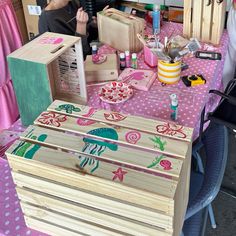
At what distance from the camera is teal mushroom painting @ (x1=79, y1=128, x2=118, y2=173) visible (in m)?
0.81

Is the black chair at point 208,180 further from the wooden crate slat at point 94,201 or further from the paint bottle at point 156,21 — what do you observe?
the paint bottle at point 156,21

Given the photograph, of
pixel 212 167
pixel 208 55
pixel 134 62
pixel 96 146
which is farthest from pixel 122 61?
pixel 96 146

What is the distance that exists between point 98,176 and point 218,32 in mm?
1454

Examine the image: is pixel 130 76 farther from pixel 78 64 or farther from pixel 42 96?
pixel 42 96

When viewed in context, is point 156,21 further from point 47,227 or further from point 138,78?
point 47,227

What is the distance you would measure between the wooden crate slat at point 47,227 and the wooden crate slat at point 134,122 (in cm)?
29

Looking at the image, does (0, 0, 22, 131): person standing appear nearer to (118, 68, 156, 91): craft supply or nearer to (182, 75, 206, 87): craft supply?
(118, 68, 156, 91): craft supply

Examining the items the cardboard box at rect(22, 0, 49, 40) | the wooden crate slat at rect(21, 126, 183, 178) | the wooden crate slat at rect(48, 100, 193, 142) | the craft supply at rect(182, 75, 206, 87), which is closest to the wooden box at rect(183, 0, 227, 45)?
the craft supply at rect(182, 75, 206, 87)

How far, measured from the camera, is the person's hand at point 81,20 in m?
1.99

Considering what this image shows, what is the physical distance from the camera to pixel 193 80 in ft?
5.51

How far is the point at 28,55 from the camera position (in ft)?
4.16

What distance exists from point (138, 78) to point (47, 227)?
91cm

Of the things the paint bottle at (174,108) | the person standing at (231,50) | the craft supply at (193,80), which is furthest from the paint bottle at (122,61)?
the person standing at (231,50)

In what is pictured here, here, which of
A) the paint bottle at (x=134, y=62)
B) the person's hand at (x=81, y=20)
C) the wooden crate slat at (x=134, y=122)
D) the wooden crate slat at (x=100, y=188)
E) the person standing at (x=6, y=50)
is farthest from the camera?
the person standing at (x=6, y=50)
